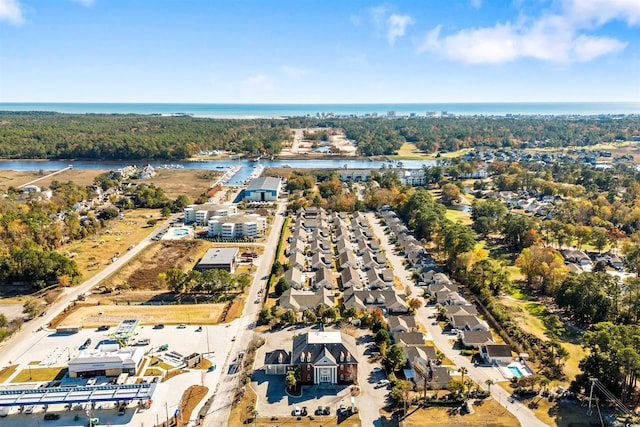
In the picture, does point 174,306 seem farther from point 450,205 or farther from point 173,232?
point 450,205

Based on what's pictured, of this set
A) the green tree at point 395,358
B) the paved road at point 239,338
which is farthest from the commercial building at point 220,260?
the green tree at point 395,358

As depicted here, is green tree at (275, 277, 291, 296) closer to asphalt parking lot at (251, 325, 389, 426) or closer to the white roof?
asphalt parking lot at (251, 325, 389, 426)

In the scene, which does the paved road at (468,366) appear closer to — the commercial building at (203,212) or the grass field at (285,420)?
the grass field at (285,420)

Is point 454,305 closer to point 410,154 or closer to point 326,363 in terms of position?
point 326,363

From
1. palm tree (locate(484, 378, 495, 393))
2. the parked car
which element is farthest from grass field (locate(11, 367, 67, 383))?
palm tree (locate(484, 378, 495, 393))

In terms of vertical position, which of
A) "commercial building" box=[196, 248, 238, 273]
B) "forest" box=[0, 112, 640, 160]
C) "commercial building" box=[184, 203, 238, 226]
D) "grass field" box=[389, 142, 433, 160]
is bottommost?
"commercial building" box=[196, 248, 238, 273]

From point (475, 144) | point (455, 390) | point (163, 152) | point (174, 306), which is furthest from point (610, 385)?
point (475, 144)
